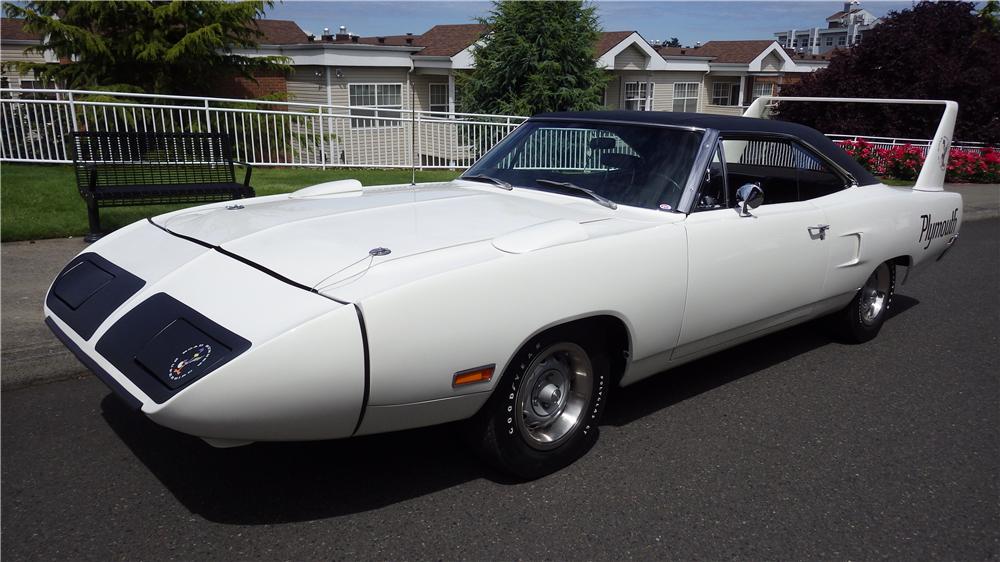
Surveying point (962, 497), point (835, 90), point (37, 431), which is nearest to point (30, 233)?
point (37, 431)

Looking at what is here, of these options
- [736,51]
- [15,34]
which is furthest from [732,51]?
[15,34]

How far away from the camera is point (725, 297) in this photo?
12.8ft

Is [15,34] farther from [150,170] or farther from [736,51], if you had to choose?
[736,51]

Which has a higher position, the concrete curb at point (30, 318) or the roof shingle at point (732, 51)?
the roof shingle at point (732, 51)

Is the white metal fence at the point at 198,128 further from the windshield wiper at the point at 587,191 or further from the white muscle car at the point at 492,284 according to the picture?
the white muscle car at the point at 492,284

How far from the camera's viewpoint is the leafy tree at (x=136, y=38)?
18.8 meters

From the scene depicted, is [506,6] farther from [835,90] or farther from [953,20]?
[953,20]

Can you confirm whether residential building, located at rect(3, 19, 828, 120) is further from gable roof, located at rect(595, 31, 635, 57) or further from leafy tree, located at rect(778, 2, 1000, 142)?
leafy tree, located at rect(778, 2, 1000, 142)

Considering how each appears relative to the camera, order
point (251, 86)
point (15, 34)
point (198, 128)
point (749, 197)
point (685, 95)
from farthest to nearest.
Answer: point (685, 95) → point (251, 86) → point (15, 34) → point (198, 128) → point (749, 197)

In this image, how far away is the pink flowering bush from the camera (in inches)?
679

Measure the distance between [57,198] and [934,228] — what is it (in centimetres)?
878

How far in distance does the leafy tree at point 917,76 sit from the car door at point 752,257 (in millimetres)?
18516

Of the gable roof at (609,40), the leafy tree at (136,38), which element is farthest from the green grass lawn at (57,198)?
the gable roof at (609,40)

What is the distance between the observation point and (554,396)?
11.1ft
